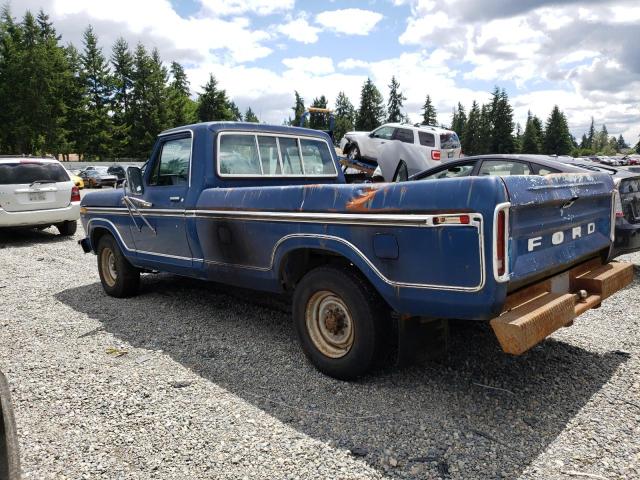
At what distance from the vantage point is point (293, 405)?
10.8 ft

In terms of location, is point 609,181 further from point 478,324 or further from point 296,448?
point 296,448


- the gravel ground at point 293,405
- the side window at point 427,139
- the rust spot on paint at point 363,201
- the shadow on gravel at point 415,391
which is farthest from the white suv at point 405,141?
the rust spot on paint at point 363,201

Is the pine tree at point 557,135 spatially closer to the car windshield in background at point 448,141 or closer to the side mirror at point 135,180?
the car windshield in background at point 448,141

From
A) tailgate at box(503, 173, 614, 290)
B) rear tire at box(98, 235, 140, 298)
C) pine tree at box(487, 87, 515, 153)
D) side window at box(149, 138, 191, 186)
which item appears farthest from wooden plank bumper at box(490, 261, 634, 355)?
pine tree at box(487, 87, 515, 153)

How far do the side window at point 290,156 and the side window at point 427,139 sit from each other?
10.6 metres

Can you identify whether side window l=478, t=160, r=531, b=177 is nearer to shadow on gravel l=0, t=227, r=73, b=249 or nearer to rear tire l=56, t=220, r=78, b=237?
shadow on gravel l=0, t=227, r=73, b=249

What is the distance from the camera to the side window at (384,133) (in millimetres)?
15266

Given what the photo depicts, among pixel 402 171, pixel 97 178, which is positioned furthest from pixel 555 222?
pixel 97 178

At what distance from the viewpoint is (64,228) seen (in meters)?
11.2

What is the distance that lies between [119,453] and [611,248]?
3903 millimetres

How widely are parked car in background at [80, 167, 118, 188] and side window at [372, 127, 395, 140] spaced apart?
1899cm

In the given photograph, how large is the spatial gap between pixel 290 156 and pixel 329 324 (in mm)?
2298

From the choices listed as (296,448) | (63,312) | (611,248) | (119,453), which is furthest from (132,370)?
(611,248)

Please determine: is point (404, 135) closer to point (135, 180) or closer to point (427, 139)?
point (427, 139)
